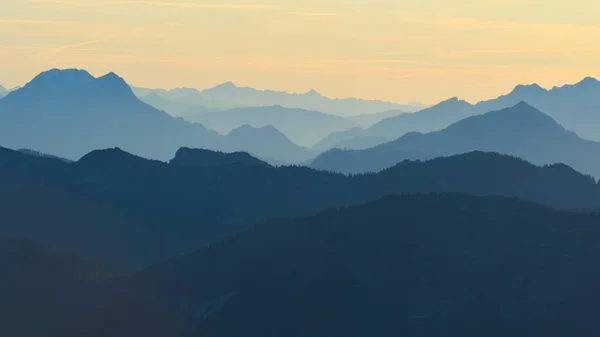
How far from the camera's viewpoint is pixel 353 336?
195500 millimetres

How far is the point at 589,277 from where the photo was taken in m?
200

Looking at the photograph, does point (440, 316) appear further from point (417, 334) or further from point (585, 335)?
point (585, 335)

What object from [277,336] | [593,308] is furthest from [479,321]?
[277,336]

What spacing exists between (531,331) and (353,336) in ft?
103

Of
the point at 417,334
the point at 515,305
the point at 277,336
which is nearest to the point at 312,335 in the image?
the point at 277,336

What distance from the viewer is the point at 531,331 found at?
187250 millimetres

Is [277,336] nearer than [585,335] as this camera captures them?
No

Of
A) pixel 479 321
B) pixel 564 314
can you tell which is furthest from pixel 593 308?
pixel 479 321

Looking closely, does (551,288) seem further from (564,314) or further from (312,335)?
(312,335)

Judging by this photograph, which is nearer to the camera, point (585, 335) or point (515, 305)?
point (585, 335)

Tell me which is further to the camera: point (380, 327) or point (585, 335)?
point (380, 327)

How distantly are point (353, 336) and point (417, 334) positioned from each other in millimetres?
11901

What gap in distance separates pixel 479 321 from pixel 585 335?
61.0 ft

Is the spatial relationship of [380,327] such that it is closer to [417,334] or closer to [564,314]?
[417,334]
